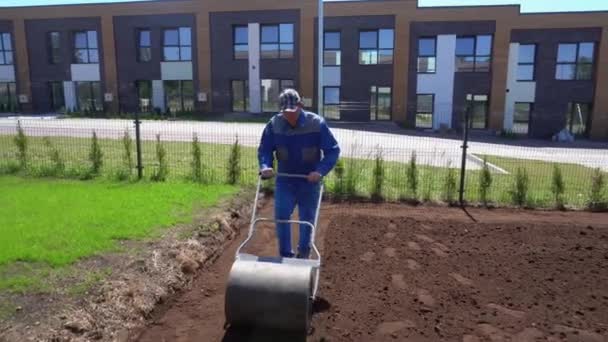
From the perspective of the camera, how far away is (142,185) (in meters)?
8.80

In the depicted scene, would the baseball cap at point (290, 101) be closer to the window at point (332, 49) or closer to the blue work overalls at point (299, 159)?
the blue work overalls at point (299, 159)

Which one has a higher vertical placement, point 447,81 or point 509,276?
point 447,81

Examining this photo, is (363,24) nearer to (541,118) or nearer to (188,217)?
(541,118)

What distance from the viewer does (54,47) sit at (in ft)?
107

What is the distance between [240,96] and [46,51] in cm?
1422

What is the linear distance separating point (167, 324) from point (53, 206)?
3.90 m

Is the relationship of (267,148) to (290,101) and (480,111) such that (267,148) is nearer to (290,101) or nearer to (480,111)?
(290,101)

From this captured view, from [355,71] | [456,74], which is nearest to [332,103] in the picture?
[355,71]

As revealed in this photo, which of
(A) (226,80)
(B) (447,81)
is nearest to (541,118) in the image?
(B) (447,81)

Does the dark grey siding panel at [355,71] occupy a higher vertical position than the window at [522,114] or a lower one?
higher

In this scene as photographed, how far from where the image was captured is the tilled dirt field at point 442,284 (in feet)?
12.8

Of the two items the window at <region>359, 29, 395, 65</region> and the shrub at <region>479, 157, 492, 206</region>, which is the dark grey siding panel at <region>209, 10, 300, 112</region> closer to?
the window at <region>359, 29, 395, 65</region>

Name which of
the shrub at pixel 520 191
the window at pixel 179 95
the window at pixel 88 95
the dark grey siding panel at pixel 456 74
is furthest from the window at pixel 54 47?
the shrub at pixel 520 191

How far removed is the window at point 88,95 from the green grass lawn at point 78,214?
25.0 m
